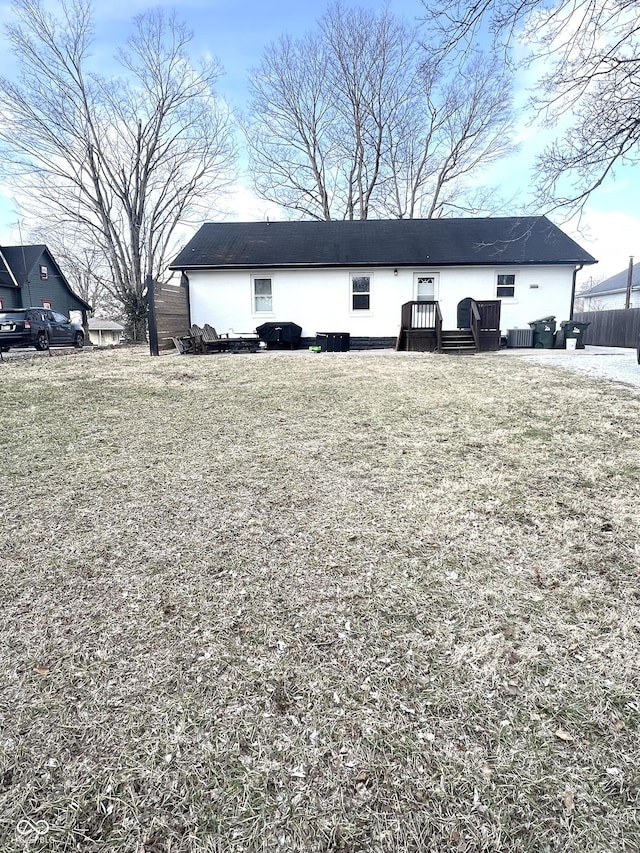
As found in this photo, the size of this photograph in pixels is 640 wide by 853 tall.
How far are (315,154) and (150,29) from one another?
33.2 ft

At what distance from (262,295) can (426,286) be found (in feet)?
19.1

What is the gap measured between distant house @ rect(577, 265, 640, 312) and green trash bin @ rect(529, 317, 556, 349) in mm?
21679

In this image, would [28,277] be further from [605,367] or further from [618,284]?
[618,284]

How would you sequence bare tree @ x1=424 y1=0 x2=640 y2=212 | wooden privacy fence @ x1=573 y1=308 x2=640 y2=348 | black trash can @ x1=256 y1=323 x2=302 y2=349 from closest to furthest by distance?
bare tree @ x1=424 y1=0 x2=640 y2=212 → black trash can @ x1=256 y1=323 x2=302 y2=349 → wooden privacy fence @ x1=573 y1=308 x2=640 y2=348

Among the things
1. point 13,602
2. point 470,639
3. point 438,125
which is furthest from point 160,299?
point 438,125

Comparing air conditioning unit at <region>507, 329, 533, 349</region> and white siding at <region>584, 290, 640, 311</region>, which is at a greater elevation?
white siding at <region>584, 290, 640, 311</region>

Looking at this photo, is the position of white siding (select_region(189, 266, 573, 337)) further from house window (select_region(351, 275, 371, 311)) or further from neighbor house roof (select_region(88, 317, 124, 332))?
neighbor house roof (select_region(88, 317, 124, 332))

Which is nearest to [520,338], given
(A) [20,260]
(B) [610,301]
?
(B) [610,301]

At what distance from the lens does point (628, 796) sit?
1.10 metres

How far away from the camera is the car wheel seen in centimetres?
1477

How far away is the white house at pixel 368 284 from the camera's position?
1525 centimetres

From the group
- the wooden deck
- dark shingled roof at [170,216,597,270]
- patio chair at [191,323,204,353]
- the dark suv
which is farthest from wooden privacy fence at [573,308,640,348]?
the dark suv

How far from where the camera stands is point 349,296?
1562cm

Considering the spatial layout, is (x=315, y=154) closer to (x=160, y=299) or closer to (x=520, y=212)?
(x=160, y=299)
